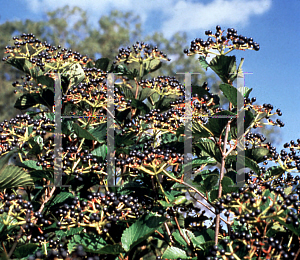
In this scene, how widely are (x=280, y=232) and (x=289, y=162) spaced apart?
0.51 m

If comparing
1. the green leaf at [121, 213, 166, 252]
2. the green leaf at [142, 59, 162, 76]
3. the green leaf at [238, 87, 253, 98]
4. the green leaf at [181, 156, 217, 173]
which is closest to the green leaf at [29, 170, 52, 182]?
the green leaf at [121, 213, 166, 252]

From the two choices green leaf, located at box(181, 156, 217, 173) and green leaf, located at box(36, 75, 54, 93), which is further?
green leaf, located at box(36, 75, 54, 93)

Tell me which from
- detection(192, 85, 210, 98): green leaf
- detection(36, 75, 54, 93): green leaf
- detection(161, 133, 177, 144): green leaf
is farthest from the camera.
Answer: detection(36, 75, 54, 93): green leaf

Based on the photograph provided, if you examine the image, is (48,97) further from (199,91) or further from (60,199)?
(199,91)

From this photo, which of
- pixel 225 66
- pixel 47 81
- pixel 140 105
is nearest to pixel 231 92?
pixel 225 66

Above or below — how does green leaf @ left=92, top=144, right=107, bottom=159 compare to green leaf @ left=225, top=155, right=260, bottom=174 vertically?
above

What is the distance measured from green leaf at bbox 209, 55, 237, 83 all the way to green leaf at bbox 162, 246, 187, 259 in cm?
154

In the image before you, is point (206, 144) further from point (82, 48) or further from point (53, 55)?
point (82, 48)

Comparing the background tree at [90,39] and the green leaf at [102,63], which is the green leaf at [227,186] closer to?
the green leaf at [102,63]

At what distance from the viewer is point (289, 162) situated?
2.47m

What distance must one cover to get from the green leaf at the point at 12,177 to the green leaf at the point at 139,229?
834 millimetres

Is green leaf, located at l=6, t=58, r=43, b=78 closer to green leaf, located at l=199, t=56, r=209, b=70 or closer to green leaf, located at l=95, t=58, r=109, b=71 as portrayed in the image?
green leaf, located at l=95, t=58, r=109, b=71

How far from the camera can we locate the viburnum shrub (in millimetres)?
2105

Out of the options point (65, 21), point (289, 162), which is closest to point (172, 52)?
point (65, 21)
